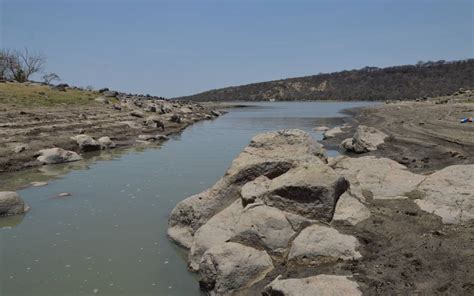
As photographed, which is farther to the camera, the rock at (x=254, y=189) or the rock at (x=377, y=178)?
the rock at (x=377, y=178)

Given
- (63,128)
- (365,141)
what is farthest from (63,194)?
(365,141)

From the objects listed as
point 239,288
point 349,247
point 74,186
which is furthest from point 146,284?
point 74,186

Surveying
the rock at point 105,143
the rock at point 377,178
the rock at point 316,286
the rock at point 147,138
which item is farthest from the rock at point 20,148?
the rock at point 316,286

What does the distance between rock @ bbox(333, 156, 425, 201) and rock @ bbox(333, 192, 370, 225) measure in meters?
0.44

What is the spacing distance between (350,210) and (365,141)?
621 inches

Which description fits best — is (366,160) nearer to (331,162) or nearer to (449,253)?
(331,162)

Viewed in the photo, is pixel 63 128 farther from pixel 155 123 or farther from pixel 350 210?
pixel 350 210

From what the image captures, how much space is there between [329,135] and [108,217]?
77.2 ft

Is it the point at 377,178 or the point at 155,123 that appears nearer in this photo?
the point at 377,178

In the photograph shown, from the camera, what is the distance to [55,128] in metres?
30.7

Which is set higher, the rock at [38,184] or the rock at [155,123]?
the rock at [155,123]

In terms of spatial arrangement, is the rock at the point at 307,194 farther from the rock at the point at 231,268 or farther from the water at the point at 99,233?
the water at the point at 99,233

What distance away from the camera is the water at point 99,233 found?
9242 millimetres

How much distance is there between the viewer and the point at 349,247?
28.7 ft
